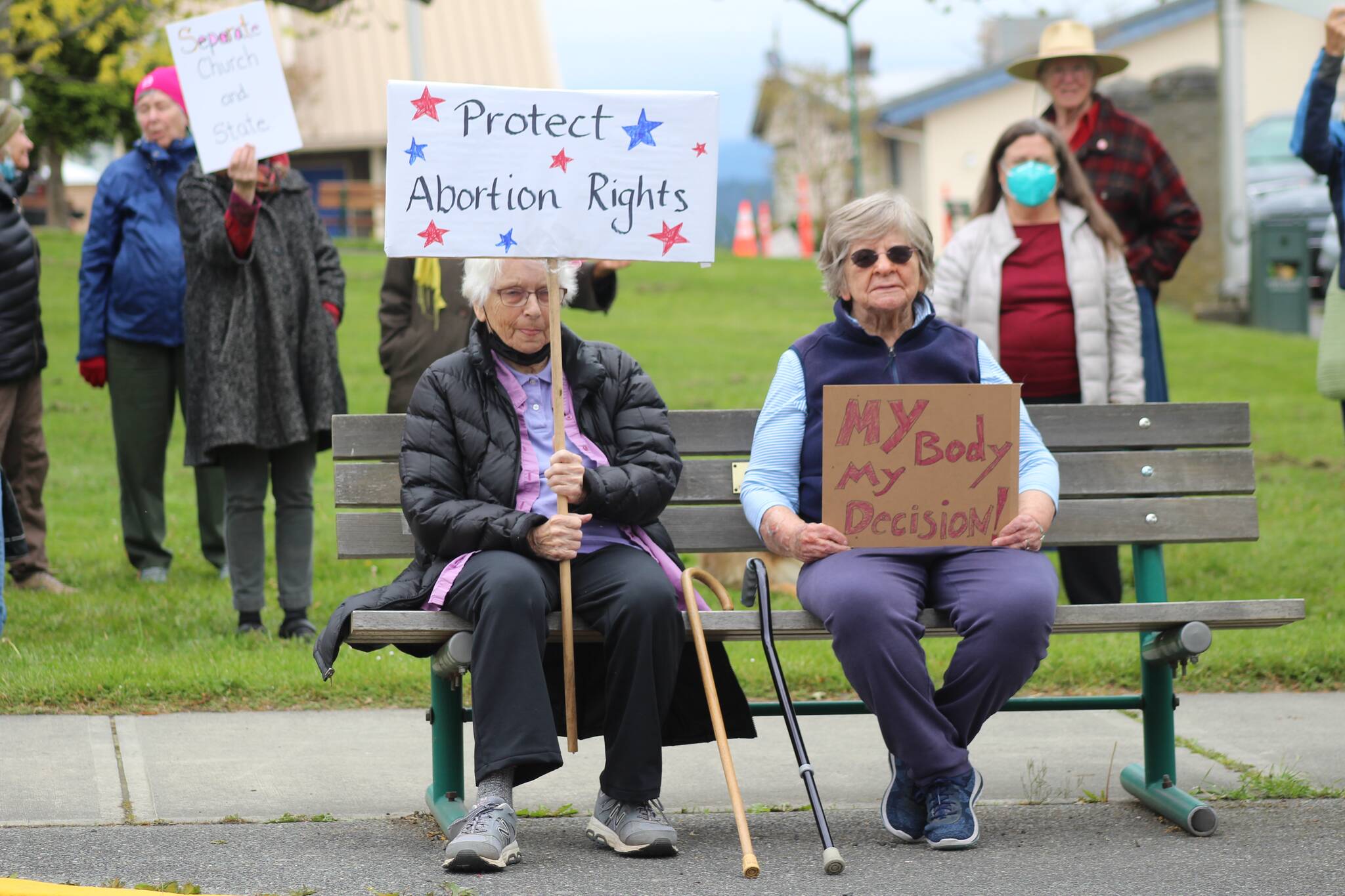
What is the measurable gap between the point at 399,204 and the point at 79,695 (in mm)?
2312

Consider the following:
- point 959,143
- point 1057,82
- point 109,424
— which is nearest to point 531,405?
point 1057,82

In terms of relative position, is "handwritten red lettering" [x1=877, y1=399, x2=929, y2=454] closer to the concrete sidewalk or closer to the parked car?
the concrete sidewalk

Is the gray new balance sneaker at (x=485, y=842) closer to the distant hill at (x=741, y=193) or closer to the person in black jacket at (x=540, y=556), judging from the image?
the person in black jacket at (x=540, y=556)

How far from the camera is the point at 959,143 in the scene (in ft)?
118

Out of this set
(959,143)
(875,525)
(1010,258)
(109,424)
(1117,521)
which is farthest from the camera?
(959,143)

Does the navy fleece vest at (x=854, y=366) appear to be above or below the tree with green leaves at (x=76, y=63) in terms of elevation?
below

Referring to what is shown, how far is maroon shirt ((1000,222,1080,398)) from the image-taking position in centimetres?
622

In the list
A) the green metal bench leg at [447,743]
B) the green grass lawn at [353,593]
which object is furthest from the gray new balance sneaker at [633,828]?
the green grass lawn at [353,593]

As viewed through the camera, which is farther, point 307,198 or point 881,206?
point 307,198

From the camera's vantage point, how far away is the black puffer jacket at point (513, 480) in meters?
4.30

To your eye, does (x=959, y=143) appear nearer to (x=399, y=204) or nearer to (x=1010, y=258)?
(x=1010, y=258)

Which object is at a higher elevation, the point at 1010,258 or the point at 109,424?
the point at 1010,258

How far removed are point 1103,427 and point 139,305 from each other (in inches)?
163

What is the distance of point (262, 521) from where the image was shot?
21.1 ft
